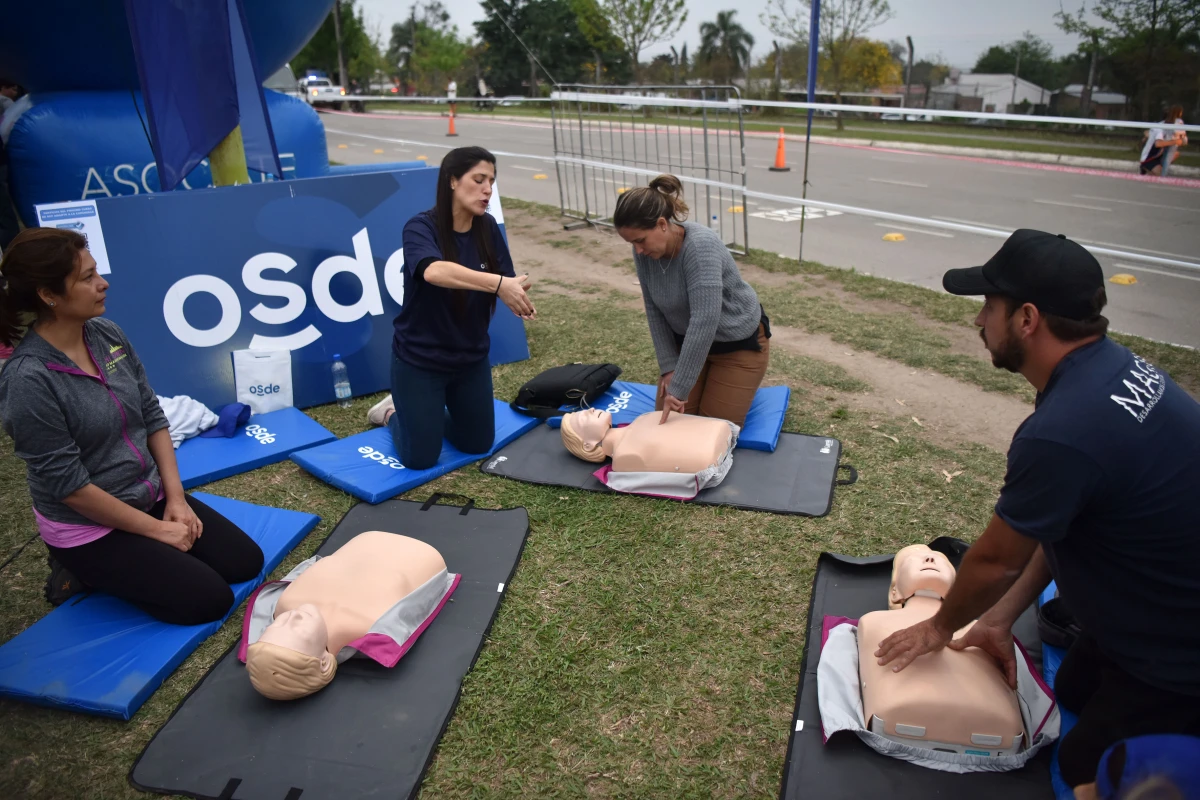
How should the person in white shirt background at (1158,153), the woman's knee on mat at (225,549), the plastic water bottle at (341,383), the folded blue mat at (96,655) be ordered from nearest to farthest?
the folded blue mat at (96,655)
the woman's knee on mat at (225,549)
the plastic water bottle at (341,383)
the person in white shirt background at (1158,153)

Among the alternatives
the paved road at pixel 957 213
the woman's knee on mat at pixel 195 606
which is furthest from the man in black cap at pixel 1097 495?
the paved road at pixel 957 213

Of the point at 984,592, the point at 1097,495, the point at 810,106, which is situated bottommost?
the point at 984,592

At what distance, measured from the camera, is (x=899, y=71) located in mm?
35156

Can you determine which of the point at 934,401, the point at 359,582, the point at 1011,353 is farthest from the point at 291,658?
the point at 934,401

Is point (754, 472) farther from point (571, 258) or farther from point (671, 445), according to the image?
point (571, 258)

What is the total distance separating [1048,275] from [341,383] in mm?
4350

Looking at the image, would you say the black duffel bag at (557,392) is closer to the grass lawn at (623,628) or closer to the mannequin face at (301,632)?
the grass lawn at (623,628)

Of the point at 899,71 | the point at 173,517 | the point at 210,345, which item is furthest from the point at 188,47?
the point at 899,71

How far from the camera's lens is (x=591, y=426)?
4.16 meters

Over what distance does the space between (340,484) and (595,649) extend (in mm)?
1802

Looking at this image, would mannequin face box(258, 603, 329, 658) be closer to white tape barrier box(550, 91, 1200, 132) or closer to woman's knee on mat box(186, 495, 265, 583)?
woman's knee on mat box(186, 495, 265, 583)

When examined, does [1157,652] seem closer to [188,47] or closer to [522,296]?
[522,296]

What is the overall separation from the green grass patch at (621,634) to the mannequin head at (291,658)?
441 mm

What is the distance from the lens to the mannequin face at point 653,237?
374 centimetres
